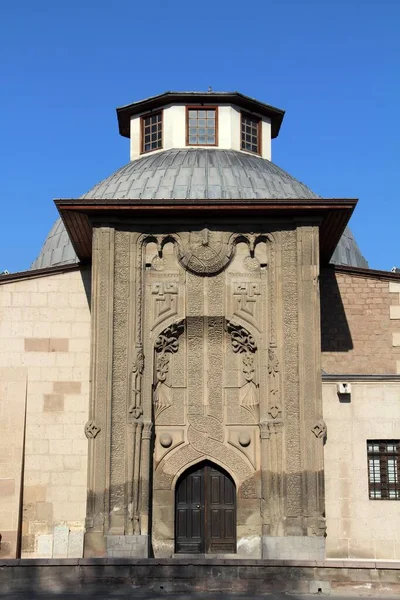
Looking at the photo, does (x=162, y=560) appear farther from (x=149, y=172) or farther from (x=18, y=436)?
(x=149, y=172)

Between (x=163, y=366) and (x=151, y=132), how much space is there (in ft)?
32.9

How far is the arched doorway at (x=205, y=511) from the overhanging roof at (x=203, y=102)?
1173 cm

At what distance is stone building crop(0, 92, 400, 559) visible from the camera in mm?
21516

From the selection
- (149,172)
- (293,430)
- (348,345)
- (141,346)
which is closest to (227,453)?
(293,430)

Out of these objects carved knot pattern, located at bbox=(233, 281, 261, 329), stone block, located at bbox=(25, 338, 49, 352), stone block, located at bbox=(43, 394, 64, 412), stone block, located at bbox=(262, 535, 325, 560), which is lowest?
stone block, located at bbox=(262, 535, 325, 560)

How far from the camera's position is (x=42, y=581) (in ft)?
55.8

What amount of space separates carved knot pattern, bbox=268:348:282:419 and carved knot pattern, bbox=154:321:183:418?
2.17 m

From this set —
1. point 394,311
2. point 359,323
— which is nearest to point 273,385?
point 359,323

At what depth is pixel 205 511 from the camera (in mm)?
22344

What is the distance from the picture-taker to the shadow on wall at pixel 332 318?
83.6 ft

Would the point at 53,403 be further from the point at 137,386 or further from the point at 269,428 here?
the point at 269,428

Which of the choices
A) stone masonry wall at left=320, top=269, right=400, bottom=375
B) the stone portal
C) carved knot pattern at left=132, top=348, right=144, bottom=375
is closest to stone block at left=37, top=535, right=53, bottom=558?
the stone portal

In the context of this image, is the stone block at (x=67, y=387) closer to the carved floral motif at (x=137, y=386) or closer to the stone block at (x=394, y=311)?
the carved floral motif at (x=137, y=386)

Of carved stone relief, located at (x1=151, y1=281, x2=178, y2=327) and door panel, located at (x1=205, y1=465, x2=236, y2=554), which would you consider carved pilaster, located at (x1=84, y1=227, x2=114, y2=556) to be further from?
door panel, located at (x1=205, y1=465, x2=236, y2=554)
